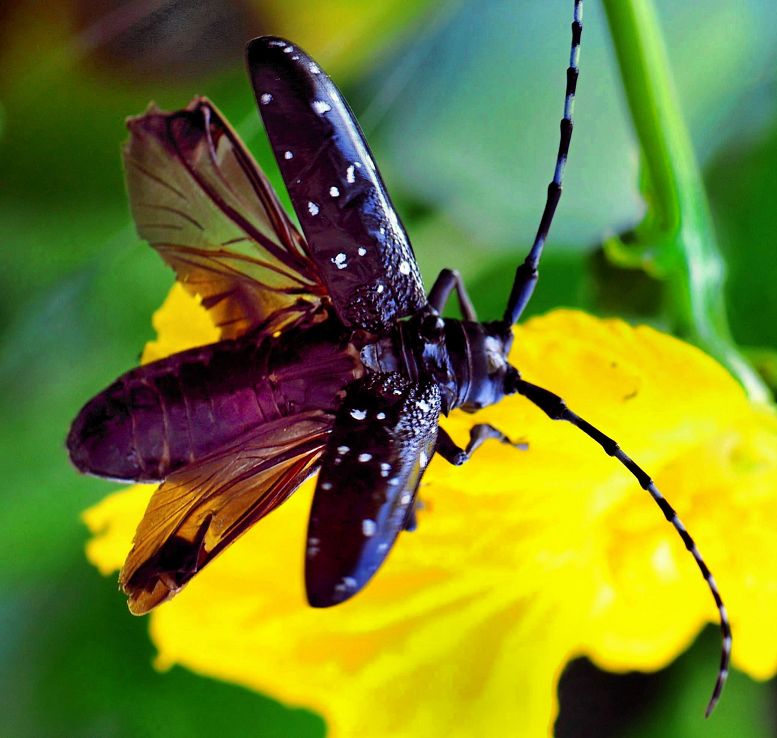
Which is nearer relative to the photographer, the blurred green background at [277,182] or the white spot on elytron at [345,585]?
the white spot on elytron at [345,585]

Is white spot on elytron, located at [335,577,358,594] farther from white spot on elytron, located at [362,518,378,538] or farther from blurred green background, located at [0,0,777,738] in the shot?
blurred green background, located at [0,0,777,738]

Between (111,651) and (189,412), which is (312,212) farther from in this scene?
(111,651)

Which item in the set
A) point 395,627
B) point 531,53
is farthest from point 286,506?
point 531,53

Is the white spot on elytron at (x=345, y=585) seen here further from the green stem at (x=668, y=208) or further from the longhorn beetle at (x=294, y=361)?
the green stem at (x=668, y=208)

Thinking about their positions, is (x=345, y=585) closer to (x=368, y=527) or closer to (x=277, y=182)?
(x=368, y=527)

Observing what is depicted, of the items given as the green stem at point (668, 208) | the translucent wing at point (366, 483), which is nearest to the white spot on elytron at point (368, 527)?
the translucent wing at point (366, 483)

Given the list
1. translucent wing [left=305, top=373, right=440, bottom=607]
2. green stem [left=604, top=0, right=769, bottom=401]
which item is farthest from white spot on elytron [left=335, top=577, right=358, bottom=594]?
green stem [left=604, top=0, right=769, bottom=401]

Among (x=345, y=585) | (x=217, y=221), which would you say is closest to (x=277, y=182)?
(x=217, y=221)
